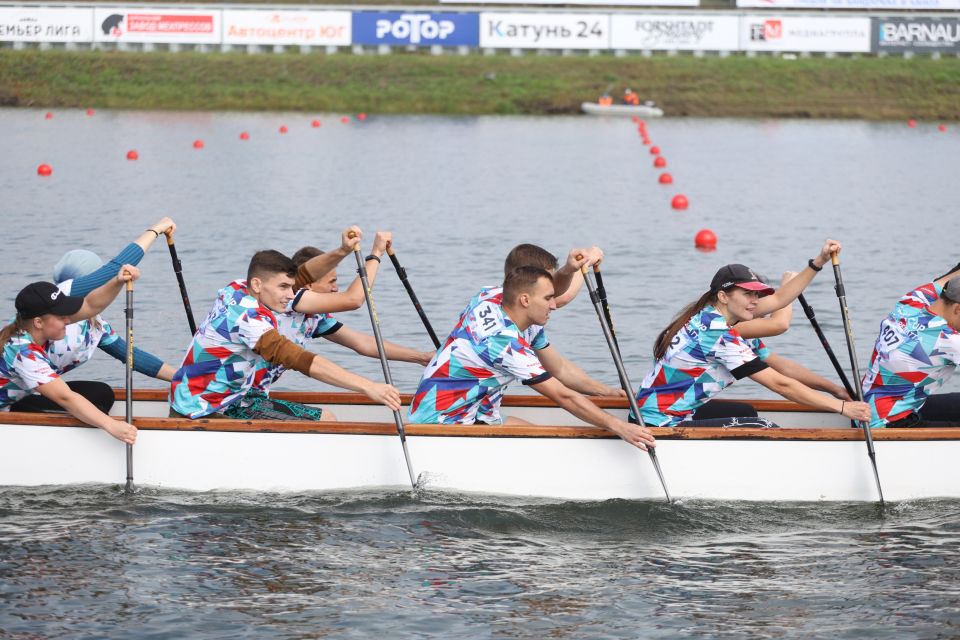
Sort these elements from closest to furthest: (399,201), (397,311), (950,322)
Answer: (950,322) → (397,311) → (399,201)

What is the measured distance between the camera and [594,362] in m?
13.5

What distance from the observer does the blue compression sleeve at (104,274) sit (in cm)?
840

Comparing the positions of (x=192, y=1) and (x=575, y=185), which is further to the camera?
(x=192, y=1)

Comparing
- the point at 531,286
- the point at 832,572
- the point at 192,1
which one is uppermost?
the point at 192,1

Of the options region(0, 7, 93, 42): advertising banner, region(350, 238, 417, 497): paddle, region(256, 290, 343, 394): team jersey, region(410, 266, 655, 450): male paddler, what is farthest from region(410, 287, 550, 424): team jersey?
region(0, 7, 93, 42): advertising banner

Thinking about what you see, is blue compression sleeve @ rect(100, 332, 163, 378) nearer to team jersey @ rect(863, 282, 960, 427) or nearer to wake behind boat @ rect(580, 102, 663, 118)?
team jersey @ rect(863, 282, 960, 427)

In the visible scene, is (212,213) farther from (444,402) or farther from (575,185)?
(444,402)

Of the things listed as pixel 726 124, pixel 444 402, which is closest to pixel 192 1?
pixel 726 124

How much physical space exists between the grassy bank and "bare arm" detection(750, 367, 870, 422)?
38328 millimetres

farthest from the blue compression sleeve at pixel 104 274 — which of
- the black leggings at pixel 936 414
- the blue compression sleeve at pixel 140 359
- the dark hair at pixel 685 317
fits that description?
the black leggings at pixel 936 414

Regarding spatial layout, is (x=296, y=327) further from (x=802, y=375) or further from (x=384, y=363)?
(x=802, y=375)

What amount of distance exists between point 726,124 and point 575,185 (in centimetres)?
1687

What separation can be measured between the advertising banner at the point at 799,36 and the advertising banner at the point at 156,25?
18.8 metres

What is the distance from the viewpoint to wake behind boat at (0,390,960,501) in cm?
843
